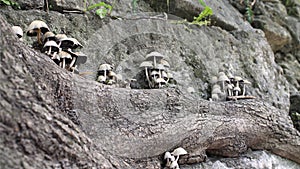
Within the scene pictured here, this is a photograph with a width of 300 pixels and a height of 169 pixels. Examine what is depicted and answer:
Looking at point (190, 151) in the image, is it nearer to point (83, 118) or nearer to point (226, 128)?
point (226, 128)

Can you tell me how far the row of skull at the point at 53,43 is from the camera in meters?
2.54

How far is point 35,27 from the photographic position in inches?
101

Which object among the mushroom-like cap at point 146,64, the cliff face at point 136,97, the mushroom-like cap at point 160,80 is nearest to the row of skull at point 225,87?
the cliff face at point 136,97

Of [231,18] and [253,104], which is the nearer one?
[253,104]

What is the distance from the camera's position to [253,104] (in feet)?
10.9

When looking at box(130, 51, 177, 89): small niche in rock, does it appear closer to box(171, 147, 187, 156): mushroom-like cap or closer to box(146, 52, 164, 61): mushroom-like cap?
box(146, 52, 164, 61): mushroom-like cap

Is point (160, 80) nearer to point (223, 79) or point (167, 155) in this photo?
point (223, 79)

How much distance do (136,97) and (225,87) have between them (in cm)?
214

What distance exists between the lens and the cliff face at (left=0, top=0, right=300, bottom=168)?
143 cm

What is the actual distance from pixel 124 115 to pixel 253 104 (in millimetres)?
1905

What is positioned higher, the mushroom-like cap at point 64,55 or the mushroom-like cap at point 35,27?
the mushroom-like cap at point 35,27

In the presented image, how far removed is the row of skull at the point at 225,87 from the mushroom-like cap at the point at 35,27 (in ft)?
7.87

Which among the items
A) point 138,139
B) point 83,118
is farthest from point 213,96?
point 83,118

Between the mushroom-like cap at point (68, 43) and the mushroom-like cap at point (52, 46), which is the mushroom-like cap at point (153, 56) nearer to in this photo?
the mushroom-like cap at point (68, 43)
